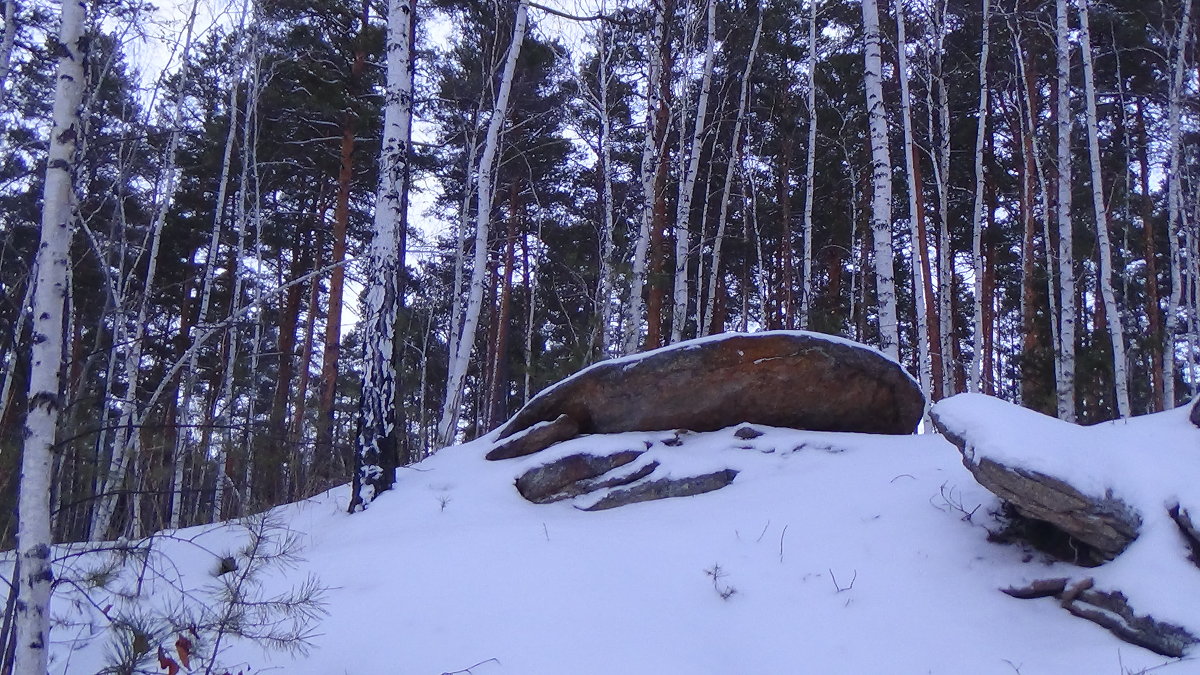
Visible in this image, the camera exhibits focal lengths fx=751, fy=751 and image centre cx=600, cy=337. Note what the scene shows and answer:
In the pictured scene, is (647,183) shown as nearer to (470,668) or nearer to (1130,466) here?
(1130,466)

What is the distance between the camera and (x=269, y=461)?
27.2ft

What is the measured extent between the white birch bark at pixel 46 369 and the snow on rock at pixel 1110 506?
4.65 m

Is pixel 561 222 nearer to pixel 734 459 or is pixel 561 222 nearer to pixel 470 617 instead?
pixel 734 459

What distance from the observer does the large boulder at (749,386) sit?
7168 mm

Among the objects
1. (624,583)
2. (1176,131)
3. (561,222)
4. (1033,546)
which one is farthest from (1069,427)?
(561,222)

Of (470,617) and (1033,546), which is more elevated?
(1033,546)

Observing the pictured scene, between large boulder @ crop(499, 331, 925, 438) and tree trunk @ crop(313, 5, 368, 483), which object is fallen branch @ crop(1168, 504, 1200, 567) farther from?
tree trunk @ crop(313, 5, 368, 483)

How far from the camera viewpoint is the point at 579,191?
18000 mm

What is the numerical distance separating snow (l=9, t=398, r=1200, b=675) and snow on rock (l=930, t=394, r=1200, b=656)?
0.06 ft

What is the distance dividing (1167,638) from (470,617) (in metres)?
3.36

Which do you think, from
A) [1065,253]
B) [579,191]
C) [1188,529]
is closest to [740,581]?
[1188,529]

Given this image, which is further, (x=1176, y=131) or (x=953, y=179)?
(x=953, y=179)

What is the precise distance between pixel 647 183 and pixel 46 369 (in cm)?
860

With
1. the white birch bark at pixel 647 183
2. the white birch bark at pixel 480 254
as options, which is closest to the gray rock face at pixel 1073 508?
the white birch bark at pixel 480 254
